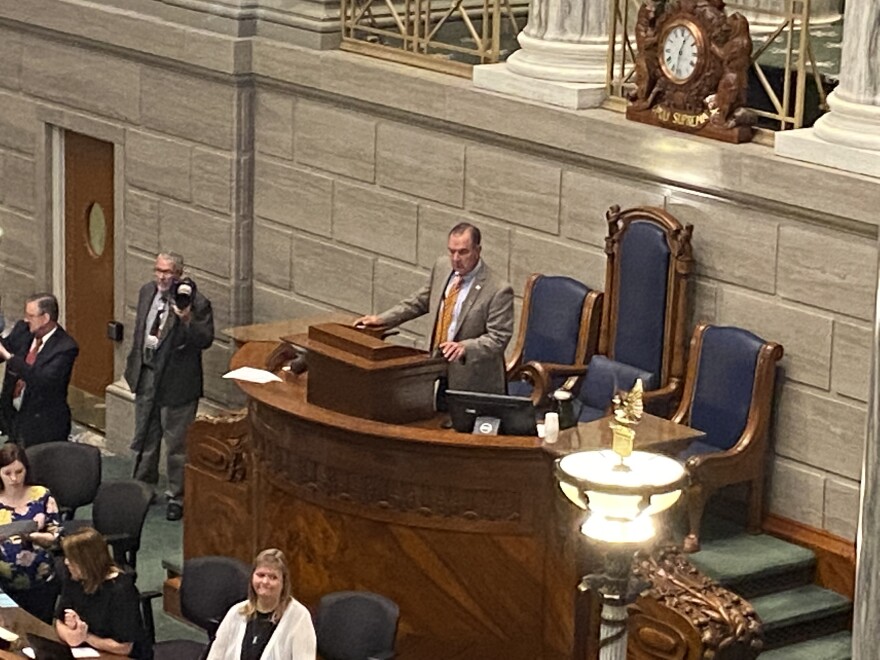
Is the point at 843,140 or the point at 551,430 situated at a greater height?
the point at 843,140

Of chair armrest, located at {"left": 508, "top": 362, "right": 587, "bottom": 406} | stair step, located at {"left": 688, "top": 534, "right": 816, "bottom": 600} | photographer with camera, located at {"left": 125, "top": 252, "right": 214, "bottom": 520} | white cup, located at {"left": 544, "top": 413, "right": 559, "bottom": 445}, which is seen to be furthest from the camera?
photographer with camera, located at {"left": 125, "top": 252, "right": 214, "bottom": 520}

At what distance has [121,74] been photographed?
46.6ft

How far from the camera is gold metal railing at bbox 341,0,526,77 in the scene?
1221 cm

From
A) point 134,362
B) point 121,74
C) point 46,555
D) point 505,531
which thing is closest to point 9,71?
point 121,74

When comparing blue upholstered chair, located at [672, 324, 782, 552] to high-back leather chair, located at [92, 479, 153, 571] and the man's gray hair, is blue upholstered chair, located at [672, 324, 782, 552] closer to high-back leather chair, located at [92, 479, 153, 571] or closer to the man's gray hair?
high-back leather chair, located at [92, 479, 153, 571]

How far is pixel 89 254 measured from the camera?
1493 cm

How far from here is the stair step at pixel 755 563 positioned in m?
10.3

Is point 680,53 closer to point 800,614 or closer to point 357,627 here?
point 800,614

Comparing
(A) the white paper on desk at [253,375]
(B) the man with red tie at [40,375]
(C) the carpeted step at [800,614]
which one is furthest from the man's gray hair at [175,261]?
(C) the carpeted step at [800,614]

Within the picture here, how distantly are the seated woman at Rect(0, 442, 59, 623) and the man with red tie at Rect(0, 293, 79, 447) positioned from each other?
2104 millimetres

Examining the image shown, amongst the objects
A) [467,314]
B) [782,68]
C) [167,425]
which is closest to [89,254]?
[167,425]

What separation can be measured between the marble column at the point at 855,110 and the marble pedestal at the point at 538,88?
1510 millimetres

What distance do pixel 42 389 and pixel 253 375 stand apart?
208 centimetres

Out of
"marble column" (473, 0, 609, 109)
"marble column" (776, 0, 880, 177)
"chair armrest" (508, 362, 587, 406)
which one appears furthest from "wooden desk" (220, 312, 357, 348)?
"marble column" (776, 0, 880, 177)
